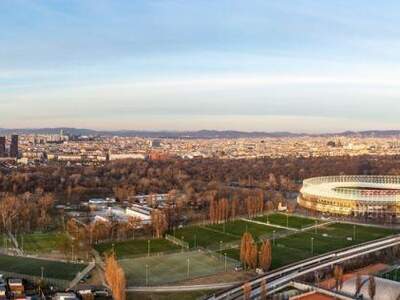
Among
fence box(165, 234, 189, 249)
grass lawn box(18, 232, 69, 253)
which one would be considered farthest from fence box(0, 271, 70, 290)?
fence box(165, 234, 189, 249)

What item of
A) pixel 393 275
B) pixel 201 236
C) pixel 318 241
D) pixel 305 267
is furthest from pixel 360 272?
pixel 201 236

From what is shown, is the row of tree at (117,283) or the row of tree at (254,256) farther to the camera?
the row of tree at (254,256)

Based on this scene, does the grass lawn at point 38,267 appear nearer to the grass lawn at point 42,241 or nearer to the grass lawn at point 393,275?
the grass lawn at point 42,241

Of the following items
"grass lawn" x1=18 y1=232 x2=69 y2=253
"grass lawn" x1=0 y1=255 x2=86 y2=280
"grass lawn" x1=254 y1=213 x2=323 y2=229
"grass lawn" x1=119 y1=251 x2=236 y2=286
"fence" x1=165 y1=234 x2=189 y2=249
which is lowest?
"grass lawn" x1=0 y1=255 x2=86 y2=280

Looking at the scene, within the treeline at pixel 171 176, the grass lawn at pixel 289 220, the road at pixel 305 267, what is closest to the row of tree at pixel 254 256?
the road at pixel 305 267

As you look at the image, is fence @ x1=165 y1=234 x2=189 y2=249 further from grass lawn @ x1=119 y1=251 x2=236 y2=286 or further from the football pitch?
grass lawn @ x1=119 y1=251 x2=236 y2=286

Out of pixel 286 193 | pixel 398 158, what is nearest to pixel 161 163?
pixel 286 193
